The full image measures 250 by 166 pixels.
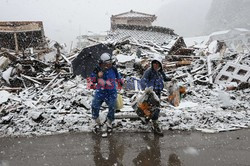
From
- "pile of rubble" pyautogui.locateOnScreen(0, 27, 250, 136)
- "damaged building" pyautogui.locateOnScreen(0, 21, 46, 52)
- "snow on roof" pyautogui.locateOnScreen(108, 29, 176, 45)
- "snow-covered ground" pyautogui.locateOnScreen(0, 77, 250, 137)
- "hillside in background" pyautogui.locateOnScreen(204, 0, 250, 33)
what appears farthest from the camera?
"hillside in background" pyautogui.locateOnScreen(204, 0, 250, 33)

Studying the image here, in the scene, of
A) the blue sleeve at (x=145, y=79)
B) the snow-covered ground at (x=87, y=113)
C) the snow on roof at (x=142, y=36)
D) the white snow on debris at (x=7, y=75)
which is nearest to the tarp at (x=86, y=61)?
the snow-covered ground at (x=87, y=113)

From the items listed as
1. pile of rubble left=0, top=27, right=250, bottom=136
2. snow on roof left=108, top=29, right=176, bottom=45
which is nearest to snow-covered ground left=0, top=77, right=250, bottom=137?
pile of rubble left=0, top=27, right=250, bottom=136

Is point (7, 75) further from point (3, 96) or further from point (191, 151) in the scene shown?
point (191, 151)

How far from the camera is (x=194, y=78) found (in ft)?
33.0

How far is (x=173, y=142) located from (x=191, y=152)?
1.72ft

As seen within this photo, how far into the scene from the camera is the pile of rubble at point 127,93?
6117mm

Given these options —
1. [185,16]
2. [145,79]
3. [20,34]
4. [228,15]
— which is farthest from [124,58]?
[185,16]

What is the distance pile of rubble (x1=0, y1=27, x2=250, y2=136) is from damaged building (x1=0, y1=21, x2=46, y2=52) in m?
11.1

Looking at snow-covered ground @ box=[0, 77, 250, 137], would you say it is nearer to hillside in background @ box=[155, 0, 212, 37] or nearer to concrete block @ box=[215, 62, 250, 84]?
concrete block @ box=[215, 62, 250, 84]

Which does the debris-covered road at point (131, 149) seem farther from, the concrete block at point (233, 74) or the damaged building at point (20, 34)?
the damaged building at point (20, 34)

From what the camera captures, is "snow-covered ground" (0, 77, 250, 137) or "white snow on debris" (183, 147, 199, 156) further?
"snow-covered ground" (0, 77, 250, 137)

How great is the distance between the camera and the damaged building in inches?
816

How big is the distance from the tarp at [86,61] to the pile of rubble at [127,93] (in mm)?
32

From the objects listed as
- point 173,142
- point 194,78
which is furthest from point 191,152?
point 194,78
